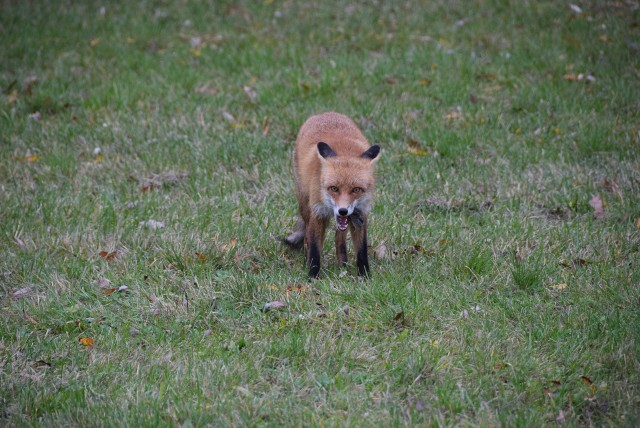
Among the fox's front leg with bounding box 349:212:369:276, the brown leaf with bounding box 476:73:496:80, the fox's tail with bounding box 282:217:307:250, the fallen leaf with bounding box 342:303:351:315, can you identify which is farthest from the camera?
the brown leaf with bounding box 476:73:496:80

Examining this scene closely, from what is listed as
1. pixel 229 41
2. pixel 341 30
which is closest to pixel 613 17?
pixel 341 30

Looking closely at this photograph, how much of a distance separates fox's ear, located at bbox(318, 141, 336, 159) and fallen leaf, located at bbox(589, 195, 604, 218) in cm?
314

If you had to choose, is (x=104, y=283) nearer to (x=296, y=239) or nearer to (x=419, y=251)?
(x=296, y=239)

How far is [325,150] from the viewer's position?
5770mm

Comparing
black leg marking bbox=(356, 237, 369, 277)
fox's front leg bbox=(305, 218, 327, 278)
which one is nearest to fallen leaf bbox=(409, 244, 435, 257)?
black leg marking bbox=(356, 237, 369, 277)

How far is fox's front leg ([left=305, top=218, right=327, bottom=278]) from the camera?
239 inches

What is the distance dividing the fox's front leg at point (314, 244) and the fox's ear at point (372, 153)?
69 cm

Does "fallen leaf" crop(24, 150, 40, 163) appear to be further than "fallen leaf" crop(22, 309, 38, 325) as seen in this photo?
Yes

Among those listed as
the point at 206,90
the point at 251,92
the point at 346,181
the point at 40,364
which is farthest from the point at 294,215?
the point at 206,90

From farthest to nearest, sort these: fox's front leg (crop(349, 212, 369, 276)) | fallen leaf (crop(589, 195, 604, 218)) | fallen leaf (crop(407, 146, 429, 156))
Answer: fallen leaf (crop(407, 146, 429, 156))
fallen leaf (crop(589, 195, 604, 218))
fox's front leg (crop(349, 212, 369, 276))

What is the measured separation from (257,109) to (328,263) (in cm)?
385

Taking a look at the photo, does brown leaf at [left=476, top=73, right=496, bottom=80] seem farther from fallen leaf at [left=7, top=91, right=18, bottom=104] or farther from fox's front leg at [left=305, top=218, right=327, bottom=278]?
fallen leaf at [left=7, top=91, right=18, bottom=104]

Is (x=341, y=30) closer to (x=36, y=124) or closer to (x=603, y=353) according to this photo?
(x=36, y=124)

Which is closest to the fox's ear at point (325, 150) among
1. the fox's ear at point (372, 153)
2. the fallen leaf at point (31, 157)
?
the fox's ear at point (372, 153)
